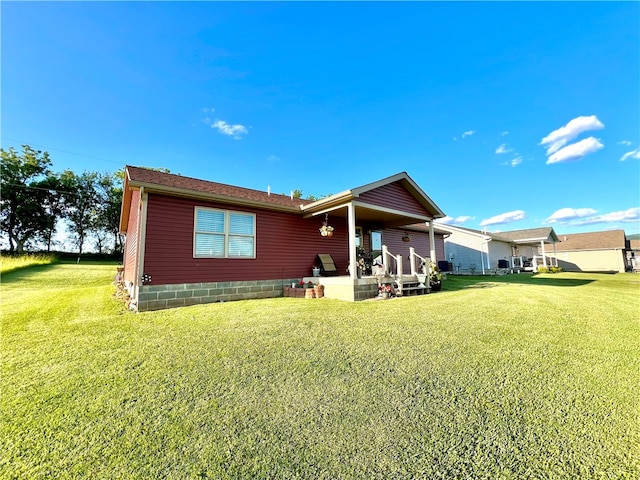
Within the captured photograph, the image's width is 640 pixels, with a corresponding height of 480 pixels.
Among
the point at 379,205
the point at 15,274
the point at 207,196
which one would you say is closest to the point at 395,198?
the point at 379,205

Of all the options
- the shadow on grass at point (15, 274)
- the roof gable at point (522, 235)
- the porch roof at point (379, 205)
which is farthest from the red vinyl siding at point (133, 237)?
the roof gable at point (522, 235)

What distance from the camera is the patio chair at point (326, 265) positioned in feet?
33.9

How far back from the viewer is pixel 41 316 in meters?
5.76

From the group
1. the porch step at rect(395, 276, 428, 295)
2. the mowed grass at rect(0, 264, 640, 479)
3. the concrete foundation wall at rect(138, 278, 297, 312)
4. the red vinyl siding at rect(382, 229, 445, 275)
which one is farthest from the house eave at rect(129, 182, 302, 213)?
the red vinyl siding at rect(382, 229, 445, 275)

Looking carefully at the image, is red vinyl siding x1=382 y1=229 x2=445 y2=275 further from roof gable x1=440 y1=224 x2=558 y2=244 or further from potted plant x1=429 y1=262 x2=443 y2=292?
roof gable x1=440 y1=224 x2=558 y2=244

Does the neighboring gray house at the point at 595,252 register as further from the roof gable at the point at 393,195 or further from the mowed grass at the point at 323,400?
the mowed grass at the point at 323,400

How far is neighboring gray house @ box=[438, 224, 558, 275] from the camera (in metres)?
20.9

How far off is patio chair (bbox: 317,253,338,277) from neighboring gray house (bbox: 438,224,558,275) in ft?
42.4

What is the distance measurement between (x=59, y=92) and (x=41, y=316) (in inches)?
446

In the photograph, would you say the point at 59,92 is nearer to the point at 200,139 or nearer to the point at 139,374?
the point at 200,139

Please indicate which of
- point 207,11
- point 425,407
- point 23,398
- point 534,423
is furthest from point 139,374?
point 207,11

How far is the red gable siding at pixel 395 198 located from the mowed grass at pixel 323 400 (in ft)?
16.0

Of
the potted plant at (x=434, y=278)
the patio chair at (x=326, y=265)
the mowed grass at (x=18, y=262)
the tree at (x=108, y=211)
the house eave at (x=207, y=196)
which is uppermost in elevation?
the tree at (x=108, y=211)

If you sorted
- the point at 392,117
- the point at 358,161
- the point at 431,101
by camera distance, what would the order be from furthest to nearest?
the point at 358,161 → the point at 392,117 → the point at 431,101
